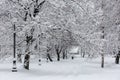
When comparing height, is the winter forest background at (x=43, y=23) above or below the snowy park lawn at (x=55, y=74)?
above

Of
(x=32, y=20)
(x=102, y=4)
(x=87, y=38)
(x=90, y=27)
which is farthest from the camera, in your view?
(x=102, y=4)

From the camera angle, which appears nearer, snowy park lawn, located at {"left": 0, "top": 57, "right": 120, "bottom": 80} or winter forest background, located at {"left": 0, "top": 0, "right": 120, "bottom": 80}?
snowy park lawn, located at {"left": 0, "top": 57, "right": 120, "bottom": 80}

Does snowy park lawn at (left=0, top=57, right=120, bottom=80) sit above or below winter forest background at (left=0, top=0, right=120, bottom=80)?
below

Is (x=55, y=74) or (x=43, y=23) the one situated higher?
(x=43, y=23)

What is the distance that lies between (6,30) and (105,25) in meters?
15.0

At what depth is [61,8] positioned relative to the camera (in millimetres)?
18391

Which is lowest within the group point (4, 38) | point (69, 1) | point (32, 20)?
point (4, 38)

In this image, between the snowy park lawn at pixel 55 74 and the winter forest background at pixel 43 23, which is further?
the winter forest background at pixel 43 23

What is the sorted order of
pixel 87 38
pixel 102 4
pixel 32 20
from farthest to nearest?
pixel 102 4
pixel 87 38
pixel 32 20

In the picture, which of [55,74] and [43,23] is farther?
[55,74]

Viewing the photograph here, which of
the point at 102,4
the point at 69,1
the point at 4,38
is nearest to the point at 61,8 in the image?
the point at 69,1

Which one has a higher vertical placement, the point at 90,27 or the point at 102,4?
the point at 102,4

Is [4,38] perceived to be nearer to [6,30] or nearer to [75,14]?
[6,30]

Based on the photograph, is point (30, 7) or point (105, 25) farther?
point (105, 25)
